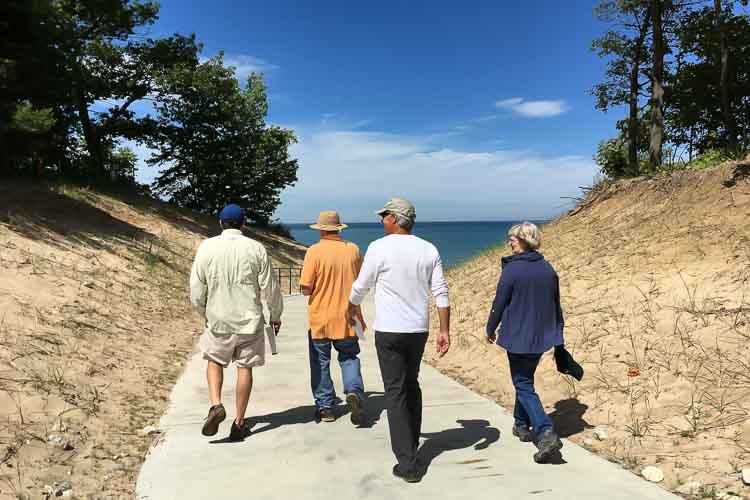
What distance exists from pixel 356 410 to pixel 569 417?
6.97 ft

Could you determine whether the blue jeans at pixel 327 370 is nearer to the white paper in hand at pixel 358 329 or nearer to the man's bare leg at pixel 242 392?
the white paper in hand at pixel 358 329

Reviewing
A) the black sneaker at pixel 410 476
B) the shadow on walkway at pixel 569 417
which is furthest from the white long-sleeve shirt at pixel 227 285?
the shadow on walkway at pixel 569 417

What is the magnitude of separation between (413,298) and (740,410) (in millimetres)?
2907

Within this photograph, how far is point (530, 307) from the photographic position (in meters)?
4.09

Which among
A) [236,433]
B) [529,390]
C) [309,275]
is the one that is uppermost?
[309,275]

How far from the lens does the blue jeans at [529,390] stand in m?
4.04

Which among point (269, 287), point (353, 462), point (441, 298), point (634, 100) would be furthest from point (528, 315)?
point (634, 100)

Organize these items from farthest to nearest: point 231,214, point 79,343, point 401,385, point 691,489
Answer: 1. point 79,343
2. point 231,214
3. point 401,385
4. point 691,489

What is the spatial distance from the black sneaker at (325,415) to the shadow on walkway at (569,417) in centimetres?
211

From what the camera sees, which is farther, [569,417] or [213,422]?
[569,417]

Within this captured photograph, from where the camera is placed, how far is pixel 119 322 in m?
8.16

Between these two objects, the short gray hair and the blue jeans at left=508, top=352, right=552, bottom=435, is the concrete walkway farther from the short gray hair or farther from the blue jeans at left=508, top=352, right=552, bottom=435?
the short gray hair

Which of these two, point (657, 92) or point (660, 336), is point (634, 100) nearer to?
point (657, 92)

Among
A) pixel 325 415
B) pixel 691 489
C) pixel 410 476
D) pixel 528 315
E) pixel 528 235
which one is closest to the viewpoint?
pixel 691 489
